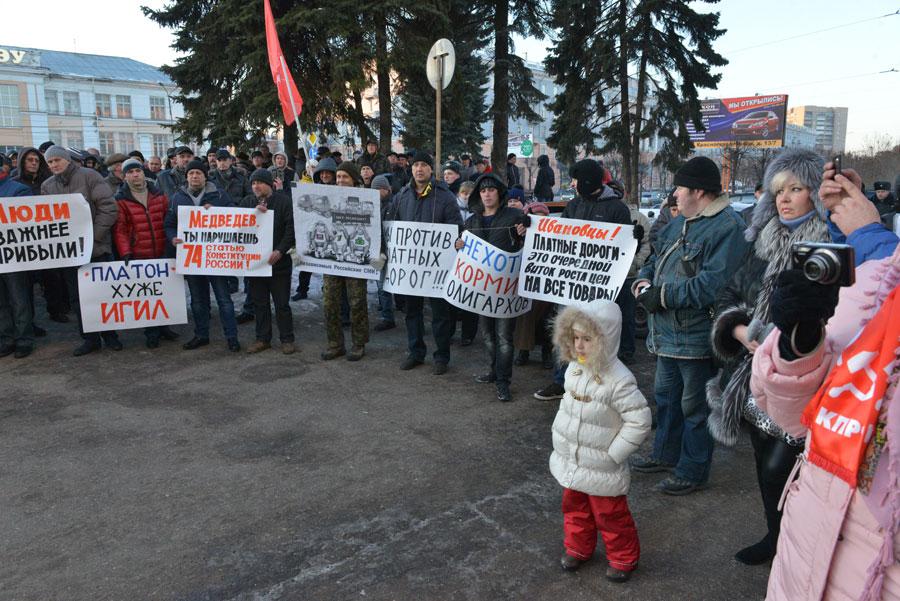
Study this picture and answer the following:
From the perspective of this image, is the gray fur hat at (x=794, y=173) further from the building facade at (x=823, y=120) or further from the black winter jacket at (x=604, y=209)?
the building facade at (x=823, y=120)

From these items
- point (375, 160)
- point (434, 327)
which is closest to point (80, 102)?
point (375, 160)

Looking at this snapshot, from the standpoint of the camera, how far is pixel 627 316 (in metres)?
6.74

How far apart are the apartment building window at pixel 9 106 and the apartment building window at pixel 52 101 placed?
282cm

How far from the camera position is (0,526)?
3947 millimetres

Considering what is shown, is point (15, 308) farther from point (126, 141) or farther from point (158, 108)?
point (158, 108)

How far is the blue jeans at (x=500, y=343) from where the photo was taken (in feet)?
20.3

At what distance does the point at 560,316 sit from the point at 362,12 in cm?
1504

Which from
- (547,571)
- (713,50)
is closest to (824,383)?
(547,571)

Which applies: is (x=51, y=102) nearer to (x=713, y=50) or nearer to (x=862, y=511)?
(x=713, y=50)

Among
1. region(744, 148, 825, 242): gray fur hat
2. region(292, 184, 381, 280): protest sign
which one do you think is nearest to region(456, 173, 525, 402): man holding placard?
region(292, 184, 381, 280): protest sign

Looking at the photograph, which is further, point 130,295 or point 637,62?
point 637,62

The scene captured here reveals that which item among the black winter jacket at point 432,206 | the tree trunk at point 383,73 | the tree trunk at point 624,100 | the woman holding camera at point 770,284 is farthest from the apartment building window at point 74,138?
the woman holding camera at point 770,284

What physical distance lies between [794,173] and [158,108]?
90.7m

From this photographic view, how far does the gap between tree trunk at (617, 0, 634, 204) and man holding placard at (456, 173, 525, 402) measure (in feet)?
59.0
